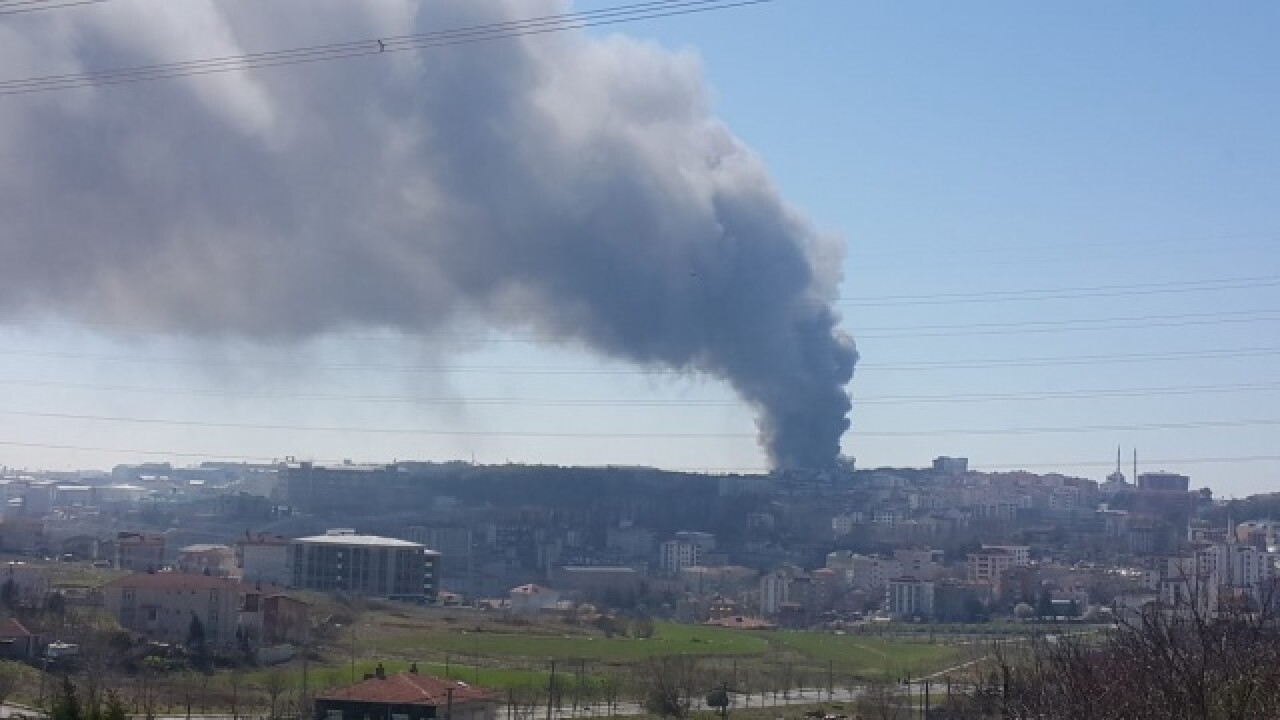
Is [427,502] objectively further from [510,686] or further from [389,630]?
[510,686]

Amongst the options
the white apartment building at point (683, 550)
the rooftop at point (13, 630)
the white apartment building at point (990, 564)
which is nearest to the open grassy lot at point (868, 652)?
the rooftop at point (13, 630)

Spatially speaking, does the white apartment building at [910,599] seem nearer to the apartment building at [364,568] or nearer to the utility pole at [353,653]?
the apartment building at [364,568]

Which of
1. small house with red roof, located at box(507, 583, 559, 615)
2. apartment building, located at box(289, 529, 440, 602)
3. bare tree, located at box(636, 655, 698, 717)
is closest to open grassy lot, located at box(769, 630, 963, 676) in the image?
bare tree, located at box(636, 655, 698, 717)

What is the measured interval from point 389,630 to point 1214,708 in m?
29.9

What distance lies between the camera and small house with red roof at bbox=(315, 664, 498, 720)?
68.5 feet

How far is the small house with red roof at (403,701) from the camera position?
20.9 m

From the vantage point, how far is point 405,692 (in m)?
21.3

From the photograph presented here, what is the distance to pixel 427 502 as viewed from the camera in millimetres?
80500

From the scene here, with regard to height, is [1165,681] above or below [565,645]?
above

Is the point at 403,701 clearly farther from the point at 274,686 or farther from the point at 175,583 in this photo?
the point at 175,583

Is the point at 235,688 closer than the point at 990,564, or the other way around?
the point at 235,688

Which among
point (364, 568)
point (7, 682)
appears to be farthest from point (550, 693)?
point (364, 568)

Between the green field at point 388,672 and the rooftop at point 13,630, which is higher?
the rooftop at point 13,630

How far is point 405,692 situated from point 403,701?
15.5 inches
